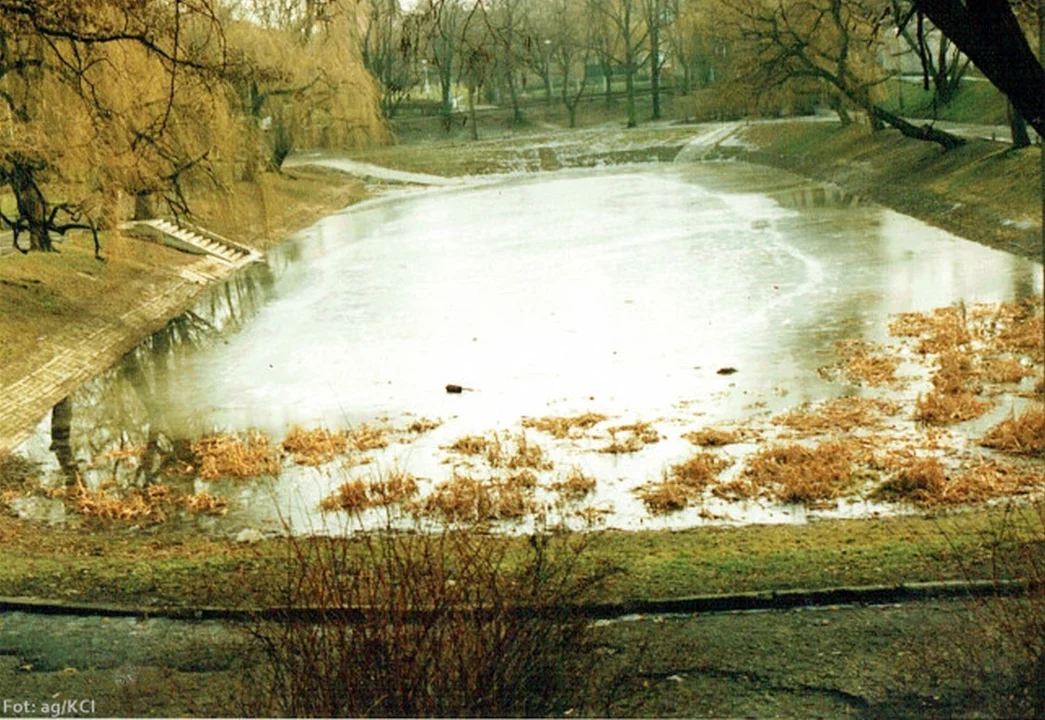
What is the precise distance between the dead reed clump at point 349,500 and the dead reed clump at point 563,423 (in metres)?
3.73

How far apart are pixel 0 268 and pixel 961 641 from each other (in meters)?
25.2

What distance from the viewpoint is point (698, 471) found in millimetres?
14914

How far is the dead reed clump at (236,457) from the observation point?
54.3 ft

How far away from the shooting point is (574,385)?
829 inches

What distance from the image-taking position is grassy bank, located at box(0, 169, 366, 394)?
950 inches

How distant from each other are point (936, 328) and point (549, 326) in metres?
7.63

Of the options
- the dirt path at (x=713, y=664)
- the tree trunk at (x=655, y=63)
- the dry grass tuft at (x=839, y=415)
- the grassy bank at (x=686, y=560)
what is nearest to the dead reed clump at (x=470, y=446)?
the dry grass tuft at (x=839, y=415)

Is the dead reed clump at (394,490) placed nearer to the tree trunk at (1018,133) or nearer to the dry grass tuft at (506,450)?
the dry grass tuft at (506,450)

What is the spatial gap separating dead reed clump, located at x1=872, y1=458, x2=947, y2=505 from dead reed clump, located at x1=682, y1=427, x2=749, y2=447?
2.80m

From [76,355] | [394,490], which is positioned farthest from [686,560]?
[76,355]

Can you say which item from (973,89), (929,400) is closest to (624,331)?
(929,400)

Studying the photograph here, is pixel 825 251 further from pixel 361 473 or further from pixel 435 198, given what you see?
pixel 435 198

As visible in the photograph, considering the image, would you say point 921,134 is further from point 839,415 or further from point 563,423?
point 563,423

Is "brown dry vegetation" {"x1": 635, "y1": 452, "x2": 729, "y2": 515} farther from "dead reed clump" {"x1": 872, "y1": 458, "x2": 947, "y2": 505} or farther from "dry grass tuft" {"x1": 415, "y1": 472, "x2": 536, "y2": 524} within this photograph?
"dead reed clump" {"x1": 872, "y1": 458, "x2": 947, "y2": 505}
